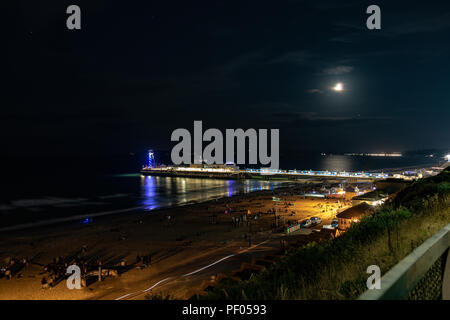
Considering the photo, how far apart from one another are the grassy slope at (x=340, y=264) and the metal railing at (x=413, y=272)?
651 mm

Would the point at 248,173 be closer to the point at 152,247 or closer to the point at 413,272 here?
the point at 152,247

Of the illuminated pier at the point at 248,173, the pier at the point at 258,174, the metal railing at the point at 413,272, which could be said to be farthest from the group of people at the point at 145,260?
the illuminated pier at the point at 248,173

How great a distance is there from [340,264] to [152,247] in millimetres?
18584

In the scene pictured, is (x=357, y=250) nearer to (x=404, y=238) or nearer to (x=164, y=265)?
(x=404, y=238)

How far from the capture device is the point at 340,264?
4469 millimetres

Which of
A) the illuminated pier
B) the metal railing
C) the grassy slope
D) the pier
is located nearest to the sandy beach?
the grassy slope


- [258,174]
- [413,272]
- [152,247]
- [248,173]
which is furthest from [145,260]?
[248,173]

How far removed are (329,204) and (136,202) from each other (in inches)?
1180

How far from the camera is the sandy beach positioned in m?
14.2

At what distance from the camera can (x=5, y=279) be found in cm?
1605

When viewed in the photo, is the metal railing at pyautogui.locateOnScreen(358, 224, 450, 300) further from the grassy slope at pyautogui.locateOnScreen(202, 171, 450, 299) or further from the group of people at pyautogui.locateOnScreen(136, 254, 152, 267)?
the group of people at pyautogui.locateOnScreen(136, 254, 152, 267)

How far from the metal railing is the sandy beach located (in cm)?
563

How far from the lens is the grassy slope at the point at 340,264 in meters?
3.51
